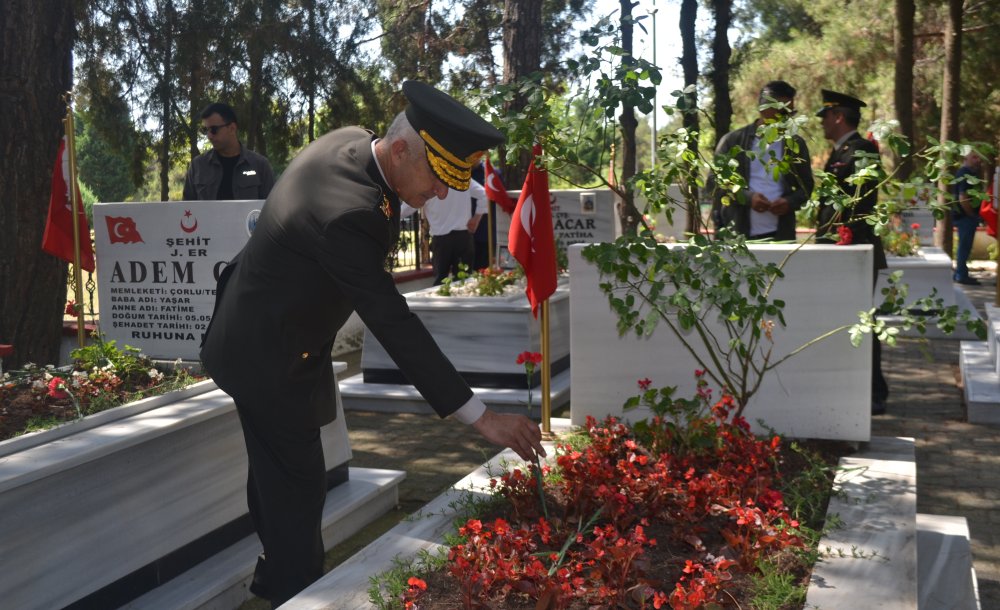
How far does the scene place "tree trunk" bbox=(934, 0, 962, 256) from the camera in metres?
16.3

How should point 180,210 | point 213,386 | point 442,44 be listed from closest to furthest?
point 213,386, point 180,210, point 442,44

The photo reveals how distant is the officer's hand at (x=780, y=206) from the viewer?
21.3 ft

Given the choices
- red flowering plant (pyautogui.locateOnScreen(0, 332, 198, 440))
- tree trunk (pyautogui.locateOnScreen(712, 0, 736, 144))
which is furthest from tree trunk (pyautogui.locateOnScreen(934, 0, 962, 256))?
red flowering plant (pyautogui.locateOnScreen(0, 332, 198, 440))

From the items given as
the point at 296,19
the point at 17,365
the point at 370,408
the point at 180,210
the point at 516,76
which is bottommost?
the point at 370,408

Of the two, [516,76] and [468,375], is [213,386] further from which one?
[516,76]

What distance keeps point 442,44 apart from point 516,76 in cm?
1173

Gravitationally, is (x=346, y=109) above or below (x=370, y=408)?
above

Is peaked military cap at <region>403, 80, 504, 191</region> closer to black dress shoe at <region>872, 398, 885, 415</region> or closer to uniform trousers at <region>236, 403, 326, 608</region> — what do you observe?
uniform trousers at <region>236, 403, 326, 608</region>

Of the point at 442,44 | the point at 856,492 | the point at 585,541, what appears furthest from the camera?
the point at 442,44

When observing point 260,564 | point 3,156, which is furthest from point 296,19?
point 260,564

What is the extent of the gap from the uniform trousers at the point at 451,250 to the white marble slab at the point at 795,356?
16.3ft

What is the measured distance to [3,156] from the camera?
6691 mm

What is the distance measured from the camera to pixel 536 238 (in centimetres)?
535

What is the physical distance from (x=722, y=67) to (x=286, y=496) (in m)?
16.0
